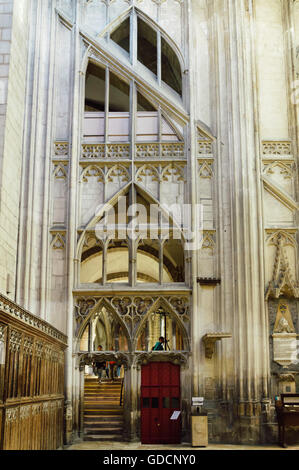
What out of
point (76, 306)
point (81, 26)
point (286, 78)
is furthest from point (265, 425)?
point (81, 26)

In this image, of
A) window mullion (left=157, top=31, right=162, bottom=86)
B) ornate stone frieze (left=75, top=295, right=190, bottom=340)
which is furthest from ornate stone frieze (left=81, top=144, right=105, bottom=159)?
ornate stone frieze (left=75, top=295, right=190, bottom=340)

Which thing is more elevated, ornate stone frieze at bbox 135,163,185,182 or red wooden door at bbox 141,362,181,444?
ornate stone frieze at bbox 135,163,185,182

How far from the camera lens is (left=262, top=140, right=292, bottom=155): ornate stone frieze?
1526 cm

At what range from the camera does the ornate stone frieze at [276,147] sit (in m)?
15.3

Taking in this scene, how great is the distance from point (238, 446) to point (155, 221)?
5679mm

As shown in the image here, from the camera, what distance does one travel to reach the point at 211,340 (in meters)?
13.5

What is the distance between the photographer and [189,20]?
1623 centimetres

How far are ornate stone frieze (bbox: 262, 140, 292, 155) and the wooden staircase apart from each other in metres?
7.67

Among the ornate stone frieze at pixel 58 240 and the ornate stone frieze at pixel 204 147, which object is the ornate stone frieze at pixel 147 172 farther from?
the ornate stone frieze at pixel 58 240

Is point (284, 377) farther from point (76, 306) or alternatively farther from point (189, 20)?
point (189, 20)

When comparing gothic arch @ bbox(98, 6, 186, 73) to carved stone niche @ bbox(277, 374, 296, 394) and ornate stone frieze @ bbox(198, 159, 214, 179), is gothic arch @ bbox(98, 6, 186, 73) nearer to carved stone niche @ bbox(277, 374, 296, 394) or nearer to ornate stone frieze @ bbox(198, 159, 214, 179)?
ornate stone frieze @ bbox(198, 159, 214, 179)

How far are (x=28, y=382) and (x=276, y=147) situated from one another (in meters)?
8.77

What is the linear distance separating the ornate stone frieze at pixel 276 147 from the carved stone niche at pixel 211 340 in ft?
15.8

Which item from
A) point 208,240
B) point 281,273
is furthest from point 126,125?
point 281,273
